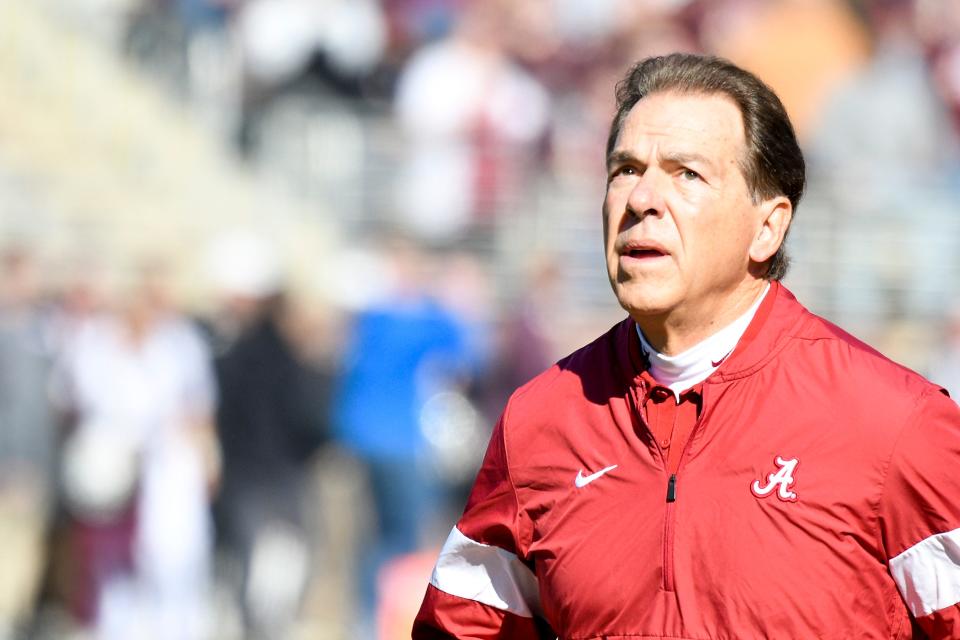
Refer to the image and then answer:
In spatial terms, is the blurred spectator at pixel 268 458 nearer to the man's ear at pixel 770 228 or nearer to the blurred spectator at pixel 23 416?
the blurred spectator at pixel 23 416

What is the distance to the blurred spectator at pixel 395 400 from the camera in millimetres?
10062

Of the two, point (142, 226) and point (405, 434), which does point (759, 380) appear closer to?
point (405, 434)

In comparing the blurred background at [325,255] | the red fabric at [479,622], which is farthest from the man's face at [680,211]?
the blurred background at [325,255]

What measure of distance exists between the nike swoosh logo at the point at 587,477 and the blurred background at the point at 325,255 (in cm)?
531

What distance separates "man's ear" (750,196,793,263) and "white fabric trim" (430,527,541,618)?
738 millimetres

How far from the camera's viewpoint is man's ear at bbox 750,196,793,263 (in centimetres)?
344

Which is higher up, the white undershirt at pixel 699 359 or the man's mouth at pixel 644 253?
the man's mouth at pixel 644 253

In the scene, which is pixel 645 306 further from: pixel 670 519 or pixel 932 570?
pixel 932 570

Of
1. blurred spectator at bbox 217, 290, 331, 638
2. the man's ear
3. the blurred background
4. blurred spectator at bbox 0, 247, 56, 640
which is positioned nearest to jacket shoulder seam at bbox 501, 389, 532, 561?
the man's ear

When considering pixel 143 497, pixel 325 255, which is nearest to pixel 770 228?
pixel 143 497

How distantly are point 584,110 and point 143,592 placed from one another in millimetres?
5373

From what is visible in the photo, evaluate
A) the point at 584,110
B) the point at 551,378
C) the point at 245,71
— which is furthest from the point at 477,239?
the point at 551,378

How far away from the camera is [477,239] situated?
43.8 feet

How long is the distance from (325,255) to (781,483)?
1179 cm
